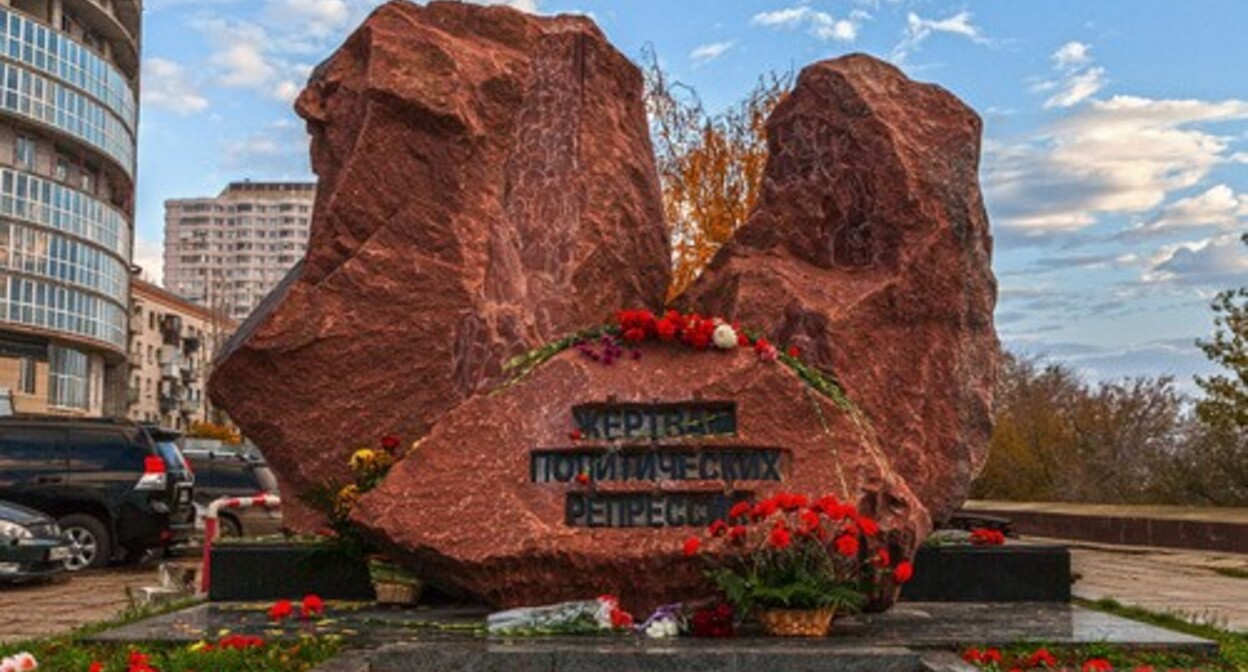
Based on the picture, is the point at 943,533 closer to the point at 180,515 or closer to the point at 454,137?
the point at 454,137

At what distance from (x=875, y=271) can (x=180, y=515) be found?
1109 cm

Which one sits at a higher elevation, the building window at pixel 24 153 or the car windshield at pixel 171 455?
the building window at pixel 24 153

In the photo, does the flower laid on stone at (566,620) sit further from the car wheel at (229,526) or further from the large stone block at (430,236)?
the car wheel at (229,526)

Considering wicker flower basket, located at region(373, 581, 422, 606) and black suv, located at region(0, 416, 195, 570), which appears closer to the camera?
wicker flower basket, located at region(373, 581, 422, 606)

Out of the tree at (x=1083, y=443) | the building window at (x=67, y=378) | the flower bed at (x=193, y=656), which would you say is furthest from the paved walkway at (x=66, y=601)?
the building window at (x=67, y=378)

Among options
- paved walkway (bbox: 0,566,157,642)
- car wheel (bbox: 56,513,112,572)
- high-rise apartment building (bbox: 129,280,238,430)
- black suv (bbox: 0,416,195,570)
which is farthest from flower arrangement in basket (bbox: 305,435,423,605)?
high-rise apartment building (bbox: 129,280,238,430)

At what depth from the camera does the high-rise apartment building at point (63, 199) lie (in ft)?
161

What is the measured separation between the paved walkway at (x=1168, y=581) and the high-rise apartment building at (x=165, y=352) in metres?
59.9

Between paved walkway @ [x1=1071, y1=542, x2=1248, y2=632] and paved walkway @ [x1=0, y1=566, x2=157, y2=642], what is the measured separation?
Answer: 27.9ft

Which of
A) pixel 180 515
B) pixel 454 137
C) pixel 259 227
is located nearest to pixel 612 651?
pixel 454 137

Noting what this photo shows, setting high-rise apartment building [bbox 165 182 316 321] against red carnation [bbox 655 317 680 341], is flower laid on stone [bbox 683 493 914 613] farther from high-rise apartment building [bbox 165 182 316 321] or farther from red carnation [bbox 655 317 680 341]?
high-rise apartment building [bbox 165 182 316 321]

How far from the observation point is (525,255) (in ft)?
34.3

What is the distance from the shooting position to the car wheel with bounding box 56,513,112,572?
17.6 m

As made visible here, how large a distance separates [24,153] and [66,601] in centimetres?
4077
